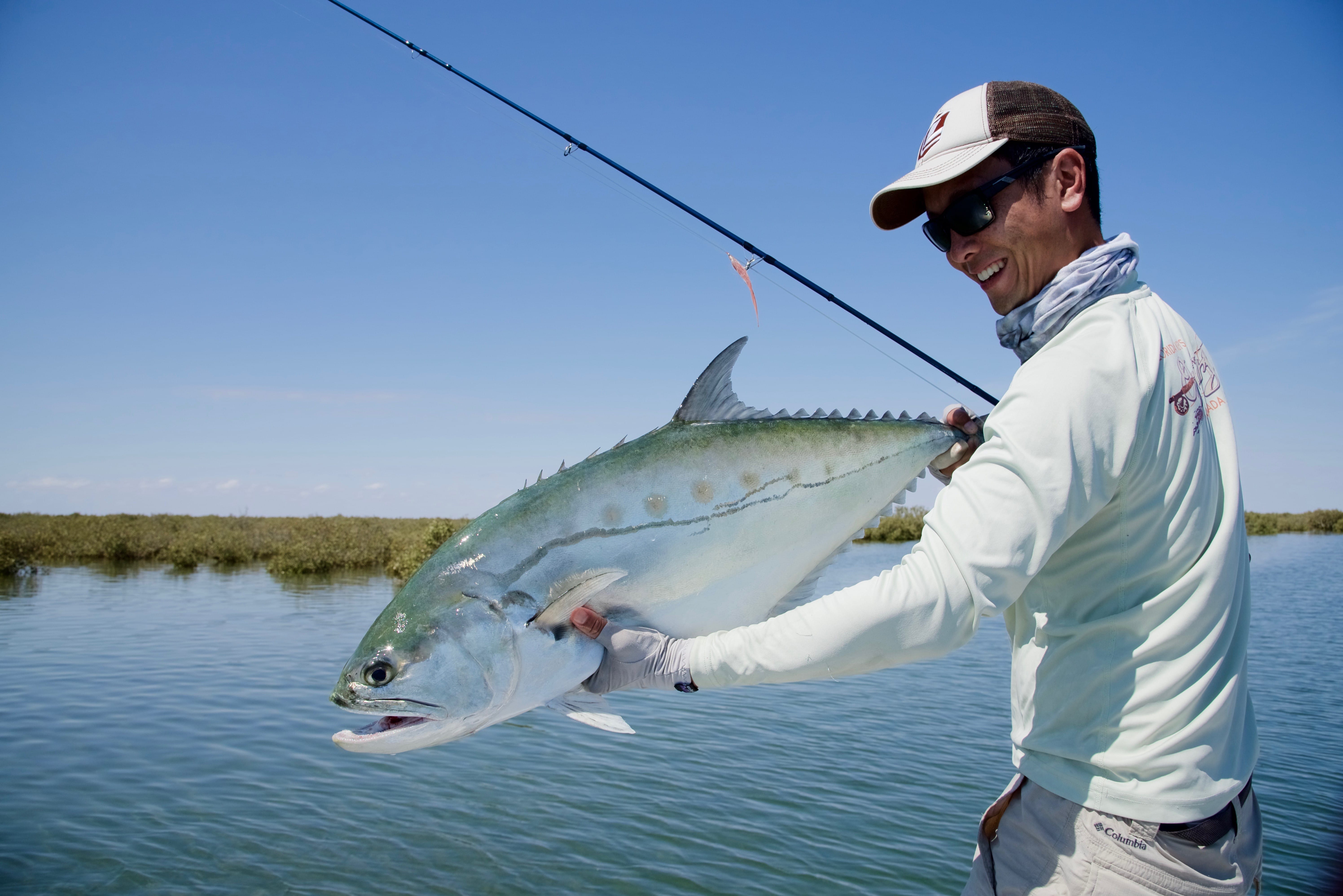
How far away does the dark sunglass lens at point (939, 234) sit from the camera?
2.15 m

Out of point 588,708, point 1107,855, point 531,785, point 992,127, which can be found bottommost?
point 531,785

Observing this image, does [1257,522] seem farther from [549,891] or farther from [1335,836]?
[549,891]

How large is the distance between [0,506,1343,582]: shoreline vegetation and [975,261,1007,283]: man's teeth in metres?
20.6

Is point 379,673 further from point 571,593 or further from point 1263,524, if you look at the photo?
point 1263,524

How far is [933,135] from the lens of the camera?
6.94ft

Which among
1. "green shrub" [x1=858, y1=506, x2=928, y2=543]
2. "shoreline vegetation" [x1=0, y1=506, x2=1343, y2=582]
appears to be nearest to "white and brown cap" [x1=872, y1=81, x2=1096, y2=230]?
"shoreline vegetation" [x1=0, y1=506, x2=1343, y2=582]

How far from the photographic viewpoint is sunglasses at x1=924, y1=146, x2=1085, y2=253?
77.2 inches

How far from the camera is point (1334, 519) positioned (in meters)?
64.1

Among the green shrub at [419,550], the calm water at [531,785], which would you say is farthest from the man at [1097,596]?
the green shrub at [419,550]

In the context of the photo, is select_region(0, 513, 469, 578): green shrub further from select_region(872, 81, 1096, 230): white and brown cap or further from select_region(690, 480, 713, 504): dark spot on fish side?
select_region(872, 81, 1096, 230): white and brown cap

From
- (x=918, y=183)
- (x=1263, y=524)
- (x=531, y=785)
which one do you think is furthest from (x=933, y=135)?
(x=1263, y=524)

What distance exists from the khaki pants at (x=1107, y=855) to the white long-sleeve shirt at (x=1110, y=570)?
55 millimetres

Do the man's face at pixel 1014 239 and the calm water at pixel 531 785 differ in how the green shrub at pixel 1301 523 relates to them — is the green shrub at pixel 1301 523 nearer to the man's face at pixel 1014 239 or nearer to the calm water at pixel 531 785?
the calm water at pixel 531 785

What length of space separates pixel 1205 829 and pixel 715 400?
162cm
